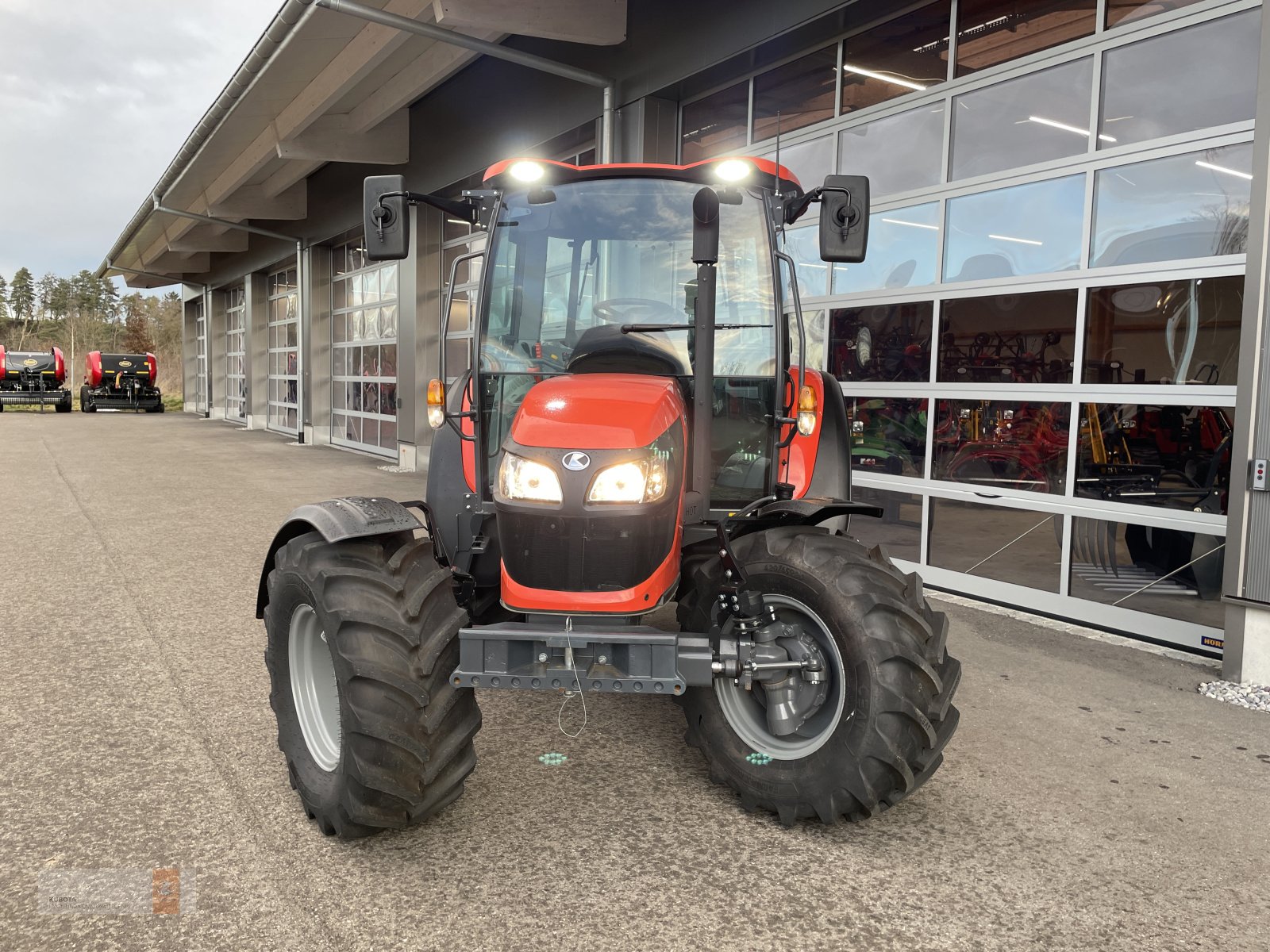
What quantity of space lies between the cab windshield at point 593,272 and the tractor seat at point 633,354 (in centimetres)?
7

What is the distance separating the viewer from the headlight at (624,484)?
2.75 m

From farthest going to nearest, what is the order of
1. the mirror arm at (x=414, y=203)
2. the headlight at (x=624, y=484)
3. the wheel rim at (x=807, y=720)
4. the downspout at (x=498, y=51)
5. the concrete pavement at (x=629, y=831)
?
the downspout at (x=498, y=51)
the mirror arm at (x=414, y=203)
the wheel rim at (x=807, y=720)
the headlight at (x=624, y=484)
the concrete pavement at (x=629, y=831)

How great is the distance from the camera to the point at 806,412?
3.96m

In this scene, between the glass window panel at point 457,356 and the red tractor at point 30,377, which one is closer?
the glass window panel at point 457,356

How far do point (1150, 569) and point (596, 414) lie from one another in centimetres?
405

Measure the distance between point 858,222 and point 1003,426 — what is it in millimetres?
3325

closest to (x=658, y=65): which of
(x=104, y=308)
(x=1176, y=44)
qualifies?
(x=1176, y=44)

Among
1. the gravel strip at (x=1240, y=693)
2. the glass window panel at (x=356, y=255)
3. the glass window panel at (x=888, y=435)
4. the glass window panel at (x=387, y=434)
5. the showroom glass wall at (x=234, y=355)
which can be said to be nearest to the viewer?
the gravel strip at (x=1240, y=693)

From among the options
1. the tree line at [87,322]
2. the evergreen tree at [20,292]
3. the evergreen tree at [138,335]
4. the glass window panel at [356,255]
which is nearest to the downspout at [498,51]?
the glass window panel at [356,255]

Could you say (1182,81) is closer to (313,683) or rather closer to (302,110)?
(313,683)

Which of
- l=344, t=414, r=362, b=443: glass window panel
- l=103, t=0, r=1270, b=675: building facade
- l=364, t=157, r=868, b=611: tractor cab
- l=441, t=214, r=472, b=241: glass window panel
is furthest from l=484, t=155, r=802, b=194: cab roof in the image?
l=344, t=414, r=362, b=443: glass window panel

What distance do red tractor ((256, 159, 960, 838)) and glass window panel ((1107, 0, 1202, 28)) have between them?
3.19m

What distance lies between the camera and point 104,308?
91250 millimetres

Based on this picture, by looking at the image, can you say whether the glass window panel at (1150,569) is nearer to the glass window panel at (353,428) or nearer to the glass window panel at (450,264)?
the glass window panel at (450,264)
